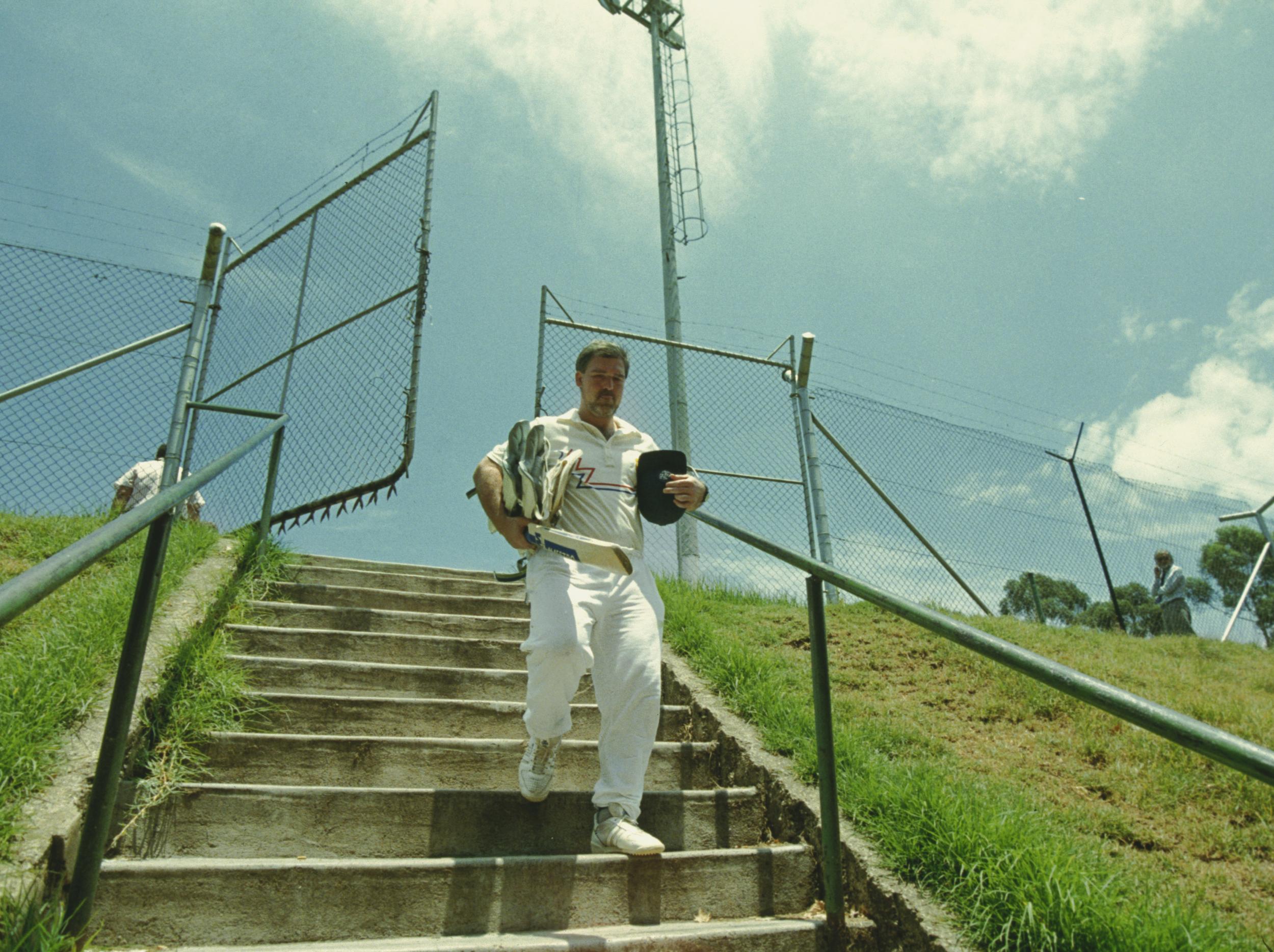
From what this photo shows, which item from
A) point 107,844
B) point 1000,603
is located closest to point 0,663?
point 107,844

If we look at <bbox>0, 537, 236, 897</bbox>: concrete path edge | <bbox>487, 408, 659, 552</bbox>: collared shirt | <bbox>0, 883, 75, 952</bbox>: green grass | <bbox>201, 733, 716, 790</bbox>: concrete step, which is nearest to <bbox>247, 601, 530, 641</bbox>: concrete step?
<bbox>0, 537, 236, 897</bbox>: concrete path edge

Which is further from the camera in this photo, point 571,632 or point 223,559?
point 223,559

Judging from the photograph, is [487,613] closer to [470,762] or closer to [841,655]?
[470,762]

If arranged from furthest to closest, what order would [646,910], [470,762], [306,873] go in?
[470,762] → [646,910] → [306,873]

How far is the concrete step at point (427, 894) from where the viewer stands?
195 centimetres

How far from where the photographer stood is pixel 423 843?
98.3 inches

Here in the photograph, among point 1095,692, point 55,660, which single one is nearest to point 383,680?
point 55,660

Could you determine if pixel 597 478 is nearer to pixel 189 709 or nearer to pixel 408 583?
pixel 189 709

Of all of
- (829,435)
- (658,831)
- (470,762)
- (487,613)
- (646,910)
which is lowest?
(646,910)

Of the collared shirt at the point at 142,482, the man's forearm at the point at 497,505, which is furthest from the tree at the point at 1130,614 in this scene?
the collared shirt at the point at 142,482

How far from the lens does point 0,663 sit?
2.43m

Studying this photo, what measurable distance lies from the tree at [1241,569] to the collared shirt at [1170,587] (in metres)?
0.27

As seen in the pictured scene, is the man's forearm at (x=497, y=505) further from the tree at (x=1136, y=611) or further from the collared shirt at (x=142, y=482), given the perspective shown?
the tree at (x=1136, y=611)

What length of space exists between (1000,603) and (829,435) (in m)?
2.04
